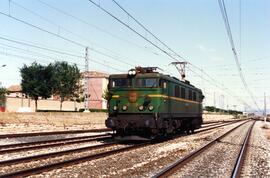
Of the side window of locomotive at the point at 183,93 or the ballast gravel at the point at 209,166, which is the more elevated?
the side window of locomotive at the point at 183,93

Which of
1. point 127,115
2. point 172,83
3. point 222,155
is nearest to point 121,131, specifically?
point 127,115

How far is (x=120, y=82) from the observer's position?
19.5 metres

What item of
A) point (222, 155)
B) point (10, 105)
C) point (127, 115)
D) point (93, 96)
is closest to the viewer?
point (222, 155)

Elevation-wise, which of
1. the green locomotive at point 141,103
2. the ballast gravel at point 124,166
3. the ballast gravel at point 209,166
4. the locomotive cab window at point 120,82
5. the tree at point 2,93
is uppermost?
the tree at point 2,93

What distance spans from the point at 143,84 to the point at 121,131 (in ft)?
8.78

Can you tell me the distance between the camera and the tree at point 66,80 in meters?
80.0

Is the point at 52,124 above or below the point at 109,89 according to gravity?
below

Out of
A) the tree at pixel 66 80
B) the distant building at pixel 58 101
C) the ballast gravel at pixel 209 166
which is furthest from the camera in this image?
the tree at pixel 66 80

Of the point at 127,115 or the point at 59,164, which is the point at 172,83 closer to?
the point at 127,115

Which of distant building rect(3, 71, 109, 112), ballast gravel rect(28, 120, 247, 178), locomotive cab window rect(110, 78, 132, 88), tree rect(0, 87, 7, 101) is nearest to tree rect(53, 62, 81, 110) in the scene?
distant building rect(3, 71, 109, 112)

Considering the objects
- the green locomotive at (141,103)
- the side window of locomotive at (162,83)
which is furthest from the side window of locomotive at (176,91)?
the side window of locomotive at (162,83)

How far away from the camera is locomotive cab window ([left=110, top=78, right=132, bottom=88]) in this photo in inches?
760

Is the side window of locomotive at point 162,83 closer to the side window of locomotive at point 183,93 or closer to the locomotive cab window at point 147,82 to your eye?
the locomotive cab window at point 147,82

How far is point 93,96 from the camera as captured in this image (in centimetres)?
11194
